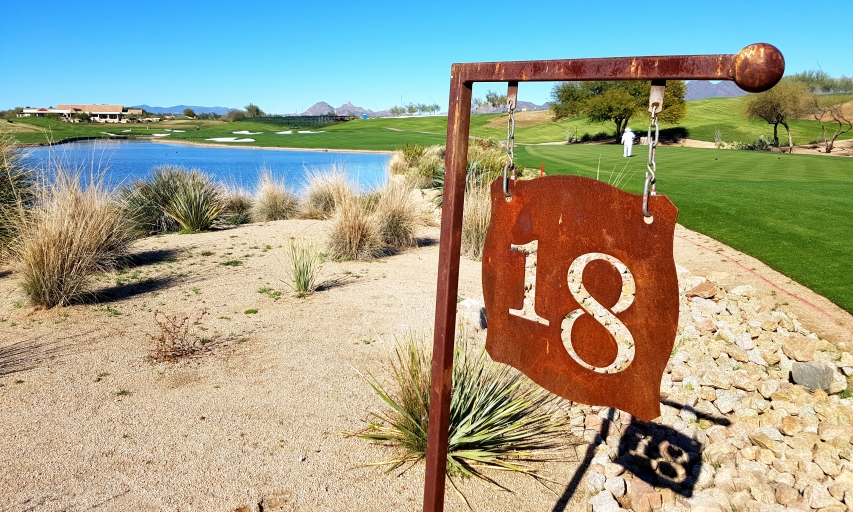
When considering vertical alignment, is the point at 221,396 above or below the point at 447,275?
below

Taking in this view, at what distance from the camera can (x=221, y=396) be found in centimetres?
462

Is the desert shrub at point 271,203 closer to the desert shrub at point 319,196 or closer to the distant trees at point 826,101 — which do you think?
the desert shrub at point 319,196

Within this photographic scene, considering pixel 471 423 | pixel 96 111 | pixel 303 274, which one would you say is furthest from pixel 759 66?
pixel 96 111

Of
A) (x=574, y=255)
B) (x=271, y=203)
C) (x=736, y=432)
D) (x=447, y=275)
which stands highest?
(x=574, y=255)

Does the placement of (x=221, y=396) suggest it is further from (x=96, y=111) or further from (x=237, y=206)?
(x=96, y=111)

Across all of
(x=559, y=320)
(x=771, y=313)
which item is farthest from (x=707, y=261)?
(x=559, y=320)

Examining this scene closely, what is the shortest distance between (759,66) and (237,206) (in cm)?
1333

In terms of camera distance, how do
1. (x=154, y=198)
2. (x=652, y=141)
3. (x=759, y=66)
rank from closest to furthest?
1. (x=759, y=66)
2. (x=652, y=141)
3. (x=154, y=198)

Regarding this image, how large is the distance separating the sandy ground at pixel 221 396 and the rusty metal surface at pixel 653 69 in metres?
2.38

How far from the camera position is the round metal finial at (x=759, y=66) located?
65.8 inches

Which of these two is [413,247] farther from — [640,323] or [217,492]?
[640,323]

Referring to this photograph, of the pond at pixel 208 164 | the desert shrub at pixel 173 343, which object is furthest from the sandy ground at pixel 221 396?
the pond at pixel 208 164

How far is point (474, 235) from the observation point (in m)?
9.34

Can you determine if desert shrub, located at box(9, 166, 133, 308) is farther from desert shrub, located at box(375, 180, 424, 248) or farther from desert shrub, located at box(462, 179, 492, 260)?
desert shrub, located at box(462, 179, 492, 260)
